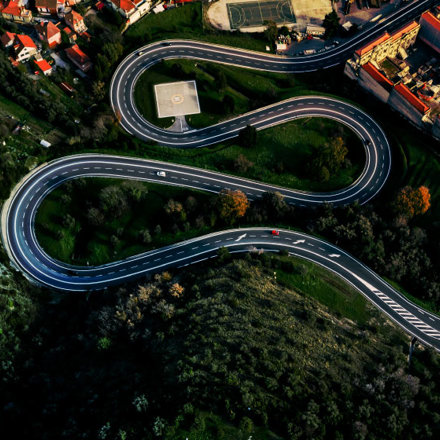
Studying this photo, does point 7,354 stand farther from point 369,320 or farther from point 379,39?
point 379,39

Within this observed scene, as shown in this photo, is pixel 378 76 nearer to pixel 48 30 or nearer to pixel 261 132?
pixel 261 132

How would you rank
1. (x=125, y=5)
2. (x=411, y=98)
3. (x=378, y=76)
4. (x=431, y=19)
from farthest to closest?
1. (x=125, y=5)
2. (x=431, y=19)
3. (x=378, y=76)
4. (x=411, y=98)

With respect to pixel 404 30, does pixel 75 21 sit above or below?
above

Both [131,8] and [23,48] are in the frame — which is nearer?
[23,48]

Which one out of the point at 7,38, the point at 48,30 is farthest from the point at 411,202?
the point at 7,38

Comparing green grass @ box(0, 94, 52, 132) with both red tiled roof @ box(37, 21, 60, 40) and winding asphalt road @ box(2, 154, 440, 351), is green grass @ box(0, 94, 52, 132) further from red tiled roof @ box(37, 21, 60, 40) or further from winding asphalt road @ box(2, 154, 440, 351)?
red tiled roof @ box(37, 21, 60, 40)

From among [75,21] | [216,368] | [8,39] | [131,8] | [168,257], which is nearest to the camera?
[216,368]

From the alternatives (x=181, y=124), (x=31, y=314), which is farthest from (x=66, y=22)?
(x=31, y=314)

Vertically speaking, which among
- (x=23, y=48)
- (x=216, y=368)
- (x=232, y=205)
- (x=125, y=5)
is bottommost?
(x=216, y=368)
